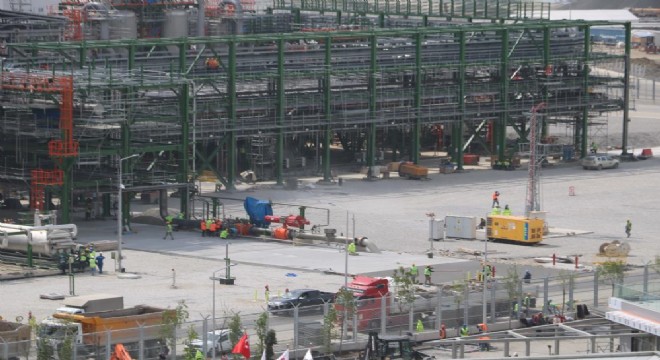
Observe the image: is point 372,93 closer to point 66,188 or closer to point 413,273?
point 66,188

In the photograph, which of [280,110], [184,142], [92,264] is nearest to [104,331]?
[92,264]

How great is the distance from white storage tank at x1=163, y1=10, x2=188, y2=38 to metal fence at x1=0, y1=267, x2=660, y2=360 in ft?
225

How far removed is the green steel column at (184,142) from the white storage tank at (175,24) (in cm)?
4059

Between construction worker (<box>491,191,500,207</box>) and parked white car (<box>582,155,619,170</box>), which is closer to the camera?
construction worker (<box>491,191,500,207</box>)

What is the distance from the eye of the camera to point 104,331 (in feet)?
198

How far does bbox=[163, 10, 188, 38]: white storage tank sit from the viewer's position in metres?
141

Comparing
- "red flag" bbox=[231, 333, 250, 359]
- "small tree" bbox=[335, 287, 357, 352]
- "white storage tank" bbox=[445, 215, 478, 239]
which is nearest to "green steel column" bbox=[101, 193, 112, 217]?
"white storage tank" bbox=[445, 215, 478, 239]

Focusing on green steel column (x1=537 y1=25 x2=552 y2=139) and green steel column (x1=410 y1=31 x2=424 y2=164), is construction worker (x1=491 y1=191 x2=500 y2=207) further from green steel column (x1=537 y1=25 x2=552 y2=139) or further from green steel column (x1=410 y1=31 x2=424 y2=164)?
green steel column (x1=537 y1=25 x2=552 y2=139)

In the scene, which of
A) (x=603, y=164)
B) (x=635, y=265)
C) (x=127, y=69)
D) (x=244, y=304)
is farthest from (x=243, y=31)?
(x=244, y=304)

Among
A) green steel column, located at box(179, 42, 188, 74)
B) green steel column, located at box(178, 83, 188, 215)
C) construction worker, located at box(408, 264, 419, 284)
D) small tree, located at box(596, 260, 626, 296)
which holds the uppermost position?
green steel column, located at box(179, 42, 188, 74)

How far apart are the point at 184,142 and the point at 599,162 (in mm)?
34579

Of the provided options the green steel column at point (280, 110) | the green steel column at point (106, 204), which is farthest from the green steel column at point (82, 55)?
the green steel column at point (280, 110)

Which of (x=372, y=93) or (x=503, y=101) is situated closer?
(x=372, y=93)

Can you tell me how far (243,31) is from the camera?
153000 millimetres
